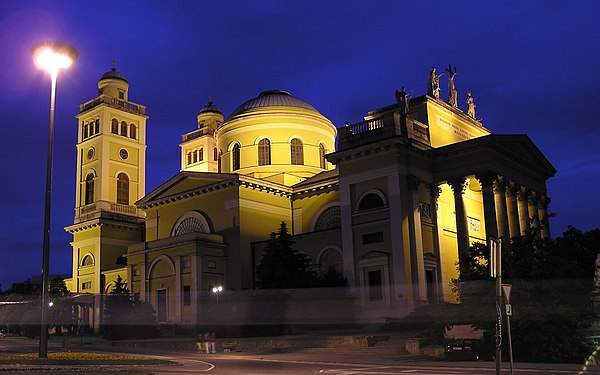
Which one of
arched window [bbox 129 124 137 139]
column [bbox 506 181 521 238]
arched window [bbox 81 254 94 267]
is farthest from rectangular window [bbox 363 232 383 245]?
arched window [bbox 129 124 137 139]

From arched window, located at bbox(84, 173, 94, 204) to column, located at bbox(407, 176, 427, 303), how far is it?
3566 cm

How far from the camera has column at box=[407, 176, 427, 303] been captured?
3959cm

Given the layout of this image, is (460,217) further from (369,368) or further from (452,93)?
(369,368)

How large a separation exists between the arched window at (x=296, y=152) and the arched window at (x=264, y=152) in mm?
1884

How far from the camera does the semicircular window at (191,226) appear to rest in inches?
2016

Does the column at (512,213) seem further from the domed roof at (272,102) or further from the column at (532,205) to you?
the domed roof at (272,102)

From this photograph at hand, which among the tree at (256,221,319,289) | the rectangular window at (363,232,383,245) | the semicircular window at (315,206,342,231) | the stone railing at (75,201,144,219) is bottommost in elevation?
the tree at (256,221,319,289)

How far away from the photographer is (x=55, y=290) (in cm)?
6103

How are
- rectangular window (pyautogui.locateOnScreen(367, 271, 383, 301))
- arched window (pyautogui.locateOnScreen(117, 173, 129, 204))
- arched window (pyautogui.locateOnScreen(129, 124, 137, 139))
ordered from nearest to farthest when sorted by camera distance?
rectangular window (pyautogui.locateOnScreen(367, 271, 383, 301)) < arched window (pyautogui.locateOnScreen(117, 173, 129, 204)) < arched window (pyautogui.locateOnScreen(129, 124, 137, 139))

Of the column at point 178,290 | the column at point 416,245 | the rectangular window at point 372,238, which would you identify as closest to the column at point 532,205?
the column at point 416,245

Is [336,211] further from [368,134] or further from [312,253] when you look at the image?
[368,134]

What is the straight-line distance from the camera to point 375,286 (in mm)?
41031

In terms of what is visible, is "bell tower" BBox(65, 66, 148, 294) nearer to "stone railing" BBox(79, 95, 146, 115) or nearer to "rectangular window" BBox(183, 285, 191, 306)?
"stone railing" BBox(79, 95, 146, 115)

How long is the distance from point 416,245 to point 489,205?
483 centimetres
